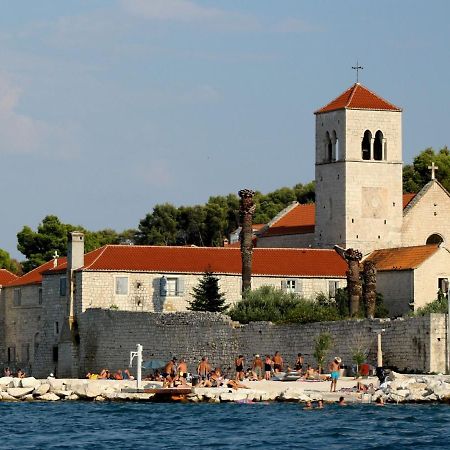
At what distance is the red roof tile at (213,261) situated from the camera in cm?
8062

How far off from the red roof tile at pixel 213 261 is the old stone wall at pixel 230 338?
9.26 feet

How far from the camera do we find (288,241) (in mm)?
89312

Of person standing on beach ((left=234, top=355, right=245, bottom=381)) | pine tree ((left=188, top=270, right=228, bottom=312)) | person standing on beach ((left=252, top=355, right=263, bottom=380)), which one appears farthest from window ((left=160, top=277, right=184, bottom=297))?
person standing on beach ((left=252, top=355, right=263, bottom=380))

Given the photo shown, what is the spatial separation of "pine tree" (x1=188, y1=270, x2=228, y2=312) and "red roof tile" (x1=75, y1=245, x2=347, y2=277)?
2.65 ft

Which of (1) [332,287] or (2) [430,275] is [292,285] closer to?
(1) [332,287]

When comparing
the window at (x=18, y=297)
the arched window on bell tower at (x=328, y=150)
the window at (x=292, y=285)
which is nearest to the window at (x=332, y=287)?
the window at (x=292, y=285)

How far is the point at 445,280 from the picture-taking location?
77.4 meters

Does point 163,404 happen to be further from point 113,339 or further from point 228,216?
point 228,216

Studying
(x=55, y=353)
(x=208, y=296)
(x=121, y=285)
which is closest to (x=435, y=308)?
(x=208, y=296)

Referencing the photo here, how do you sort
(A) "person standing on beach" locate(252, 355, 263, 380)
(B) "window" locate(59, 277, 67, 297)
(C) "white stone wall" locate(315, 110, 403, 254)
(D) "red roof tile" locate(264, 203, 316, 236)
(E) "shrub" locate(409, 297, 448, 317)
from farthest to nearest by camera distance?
(D) "red roof tile" locate(264, 203, 316, 236), (C) "white stone wall" locate(315, 110, 403, 254), (B) "window" locate(59, 277, 67, 297), (E) "shrub" locate(409, 297, 448, 317), (A) "person standing on beach" locate(252, 355, 263, 380)

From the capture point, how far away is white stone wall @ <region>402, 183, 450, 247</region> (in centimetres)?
8538

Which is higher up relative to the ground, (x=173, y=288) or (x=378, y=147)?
(x=378, y=147)

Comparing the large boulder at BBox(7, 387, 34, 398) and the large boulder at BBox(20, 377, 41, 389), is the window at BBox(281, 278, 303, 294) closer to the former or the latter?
the large boulder at BBox(20, 377, 41, 389)

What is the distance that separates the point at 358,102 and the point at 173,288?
11137 millimetres
